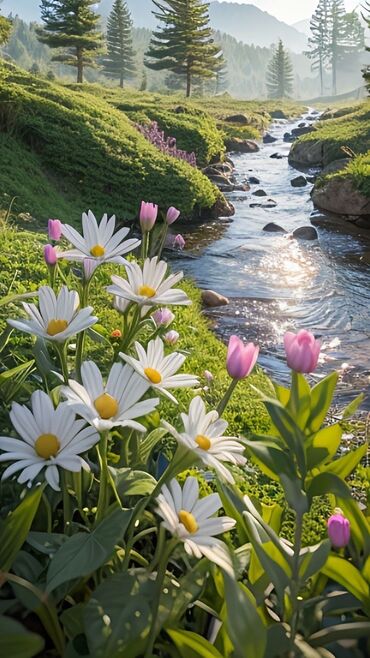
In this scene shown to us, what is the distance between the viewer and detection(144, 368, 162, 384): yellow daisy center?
1.10 metres

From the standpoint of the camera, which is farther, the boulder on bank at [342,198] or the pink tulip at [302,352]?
the boulder on bank at [342,198]

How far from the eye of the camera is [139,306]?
52.2 inches

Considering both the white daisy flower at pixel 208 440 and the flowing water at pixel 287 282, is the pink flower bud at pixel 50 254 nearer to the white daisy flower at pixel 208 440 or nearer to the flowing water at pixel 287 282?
the white daisy flower at pixel 208 440

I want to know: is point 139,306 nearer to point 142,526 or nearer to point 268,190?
point 142,526

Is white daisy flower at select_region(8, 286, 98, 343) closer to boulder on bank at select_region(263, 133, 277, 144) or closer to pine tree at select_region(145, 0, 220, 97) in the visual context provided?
boulder on bank at select_region(263, 133, 277, 144)

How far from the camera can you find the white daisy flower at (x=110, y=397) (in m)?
0.95

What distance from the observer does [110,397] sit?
101 centimetres

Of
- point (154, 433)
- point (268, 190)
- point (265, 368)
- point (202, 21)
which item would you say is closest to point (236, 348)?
point (154, 433)

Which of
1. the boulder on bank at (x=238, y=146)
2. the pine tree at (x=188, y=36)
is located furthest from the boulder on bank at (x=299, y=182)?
the pine tree at (x=188, y=36)

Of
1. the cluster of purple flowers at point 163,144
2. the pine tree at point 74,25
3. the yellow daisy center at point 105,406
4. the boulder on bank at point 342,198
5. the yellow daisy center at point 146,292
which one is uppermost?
the pine tree at point 74,25

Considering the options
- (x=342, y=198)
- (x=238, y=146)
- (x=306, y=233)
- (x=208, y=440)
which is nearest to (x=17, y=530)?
(x=208, y=440)

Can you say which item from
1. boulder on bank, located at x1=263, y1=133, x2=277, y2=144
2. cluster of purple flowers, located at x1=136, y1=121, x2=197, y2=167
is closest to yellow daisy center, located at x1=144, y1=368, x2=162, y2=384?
cluster of purple flowers, located at x1=136, y1=121, x2=197, y2=167

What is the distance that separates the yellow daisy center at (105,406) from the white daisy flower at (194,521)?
0.15 metres

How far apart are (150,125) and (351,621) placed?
11918 millimetres
